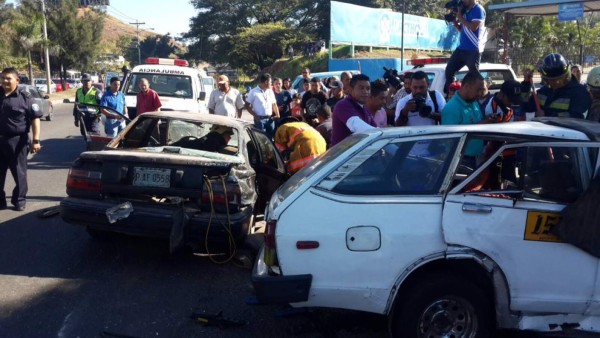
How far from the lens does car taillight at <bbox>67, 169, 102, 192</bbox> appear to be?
540 cm

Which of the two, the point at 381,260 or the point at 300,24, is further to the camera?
the point at 300,24

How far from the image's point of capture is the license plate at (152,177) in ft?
17.4

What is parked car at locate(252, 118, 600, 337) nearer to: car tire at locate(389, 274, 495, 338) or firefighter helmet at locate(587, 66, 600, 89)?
car tire at locate(389, 274, 495, 338)

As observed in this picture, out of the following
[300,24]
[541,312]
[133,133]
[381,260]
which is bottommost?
[541,312]

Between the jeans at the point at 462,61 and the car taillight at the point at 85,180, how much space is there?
4556mm

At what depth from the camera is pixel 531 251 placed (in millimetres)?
3523

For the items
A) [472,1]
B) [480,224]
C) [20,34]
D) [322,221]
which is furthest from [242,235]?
[20,34]

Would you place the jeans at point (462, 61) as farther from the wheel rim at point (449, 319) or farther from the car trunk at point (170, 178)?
the wheel rim at point (449, 319)

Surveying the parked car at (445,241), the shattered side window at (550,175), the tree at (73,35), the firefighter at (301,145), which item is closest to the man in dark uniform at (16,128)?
the firefighter at (301,145)

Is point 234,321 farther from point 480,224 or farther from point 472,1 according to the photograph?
point 472,1

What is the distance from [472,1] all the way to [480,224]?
167 inches

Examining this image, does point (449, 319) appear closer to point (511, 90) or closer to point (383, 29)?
point (511, 90)

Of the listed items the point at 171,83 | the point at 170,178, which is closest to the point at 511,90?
the point at 170,178

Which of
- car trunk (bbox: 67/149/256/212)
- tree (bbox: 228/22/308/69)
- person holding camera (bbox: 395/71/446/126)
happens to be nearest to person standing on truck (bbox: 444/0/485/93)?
person holding camera (bbox: 395/71/446/126)
